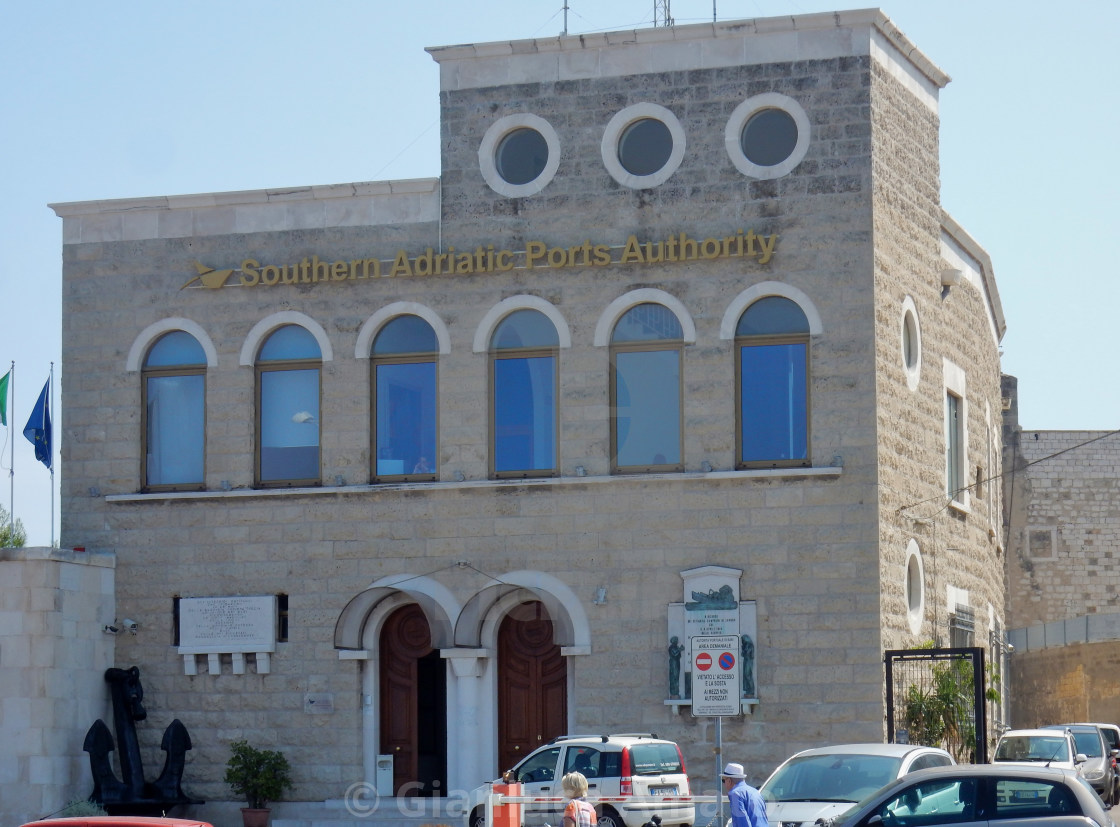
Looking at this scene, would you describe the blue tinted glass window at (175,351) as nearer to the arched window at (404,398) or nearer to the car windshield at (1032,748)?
the arched window at (404,398)

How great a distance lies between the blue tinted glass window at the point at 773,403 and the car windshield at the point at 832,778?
6.93 meters

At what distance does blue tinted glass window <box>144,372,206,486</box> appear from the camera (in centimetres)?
2672

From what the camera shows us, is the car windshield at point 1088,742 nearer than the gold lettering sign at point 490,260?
No

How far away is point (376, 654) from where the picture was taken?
25.8 m

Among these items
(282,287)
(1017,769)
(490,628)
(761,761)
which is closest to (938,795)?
(1017,769)

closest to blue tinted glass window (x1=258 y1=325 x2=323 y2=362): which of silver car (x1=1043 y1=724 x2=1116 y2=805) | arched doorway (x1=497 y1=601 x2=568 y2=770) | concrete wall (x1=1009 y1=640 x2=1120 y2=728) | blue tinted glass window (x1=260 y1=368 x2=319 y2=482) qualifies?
blue tinted glass window (x1=260 y1=368 x2=319 y2=482)

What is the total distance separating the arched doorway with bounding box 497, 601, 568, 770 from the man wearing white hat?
10.4m

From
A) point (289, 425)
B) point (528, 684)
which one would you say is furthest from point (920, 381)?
point (289, 425)

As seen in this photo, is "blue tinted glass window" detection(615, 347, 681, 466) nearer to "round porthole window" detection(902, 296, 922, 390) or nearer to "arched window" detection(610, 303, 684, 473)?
"arched window" detection(610, 303, 684, 473)

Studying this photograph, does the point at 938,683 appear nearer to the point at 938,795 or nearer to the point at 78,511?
the point at 938,795

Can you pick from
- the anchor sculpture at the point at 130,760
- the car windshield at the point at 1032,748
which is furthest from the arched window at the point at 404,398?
the car windshield at the point at 1032,748

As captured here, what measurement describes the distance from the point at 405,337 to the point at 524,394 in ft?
6.72

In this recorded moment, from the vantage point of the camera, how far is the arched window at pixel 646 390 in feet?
81.5

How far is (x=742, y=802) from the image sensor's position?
14680 millimetres
